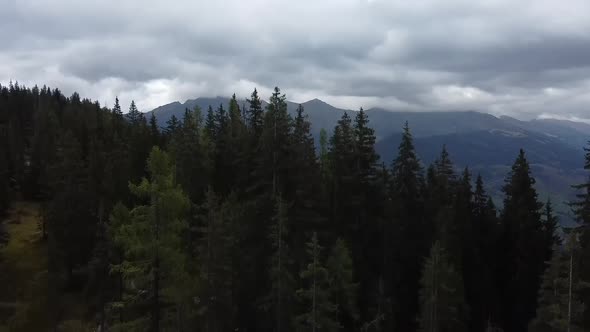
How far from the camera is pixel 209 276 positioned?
28.6m

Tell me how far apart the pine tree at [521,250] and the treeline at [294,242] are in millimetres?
140

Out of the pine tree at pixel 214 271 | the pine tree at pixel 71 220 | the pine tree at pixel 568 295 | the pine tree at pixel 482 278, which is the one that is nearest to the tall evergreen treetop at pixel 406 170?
the pine tree at pixel 482 278

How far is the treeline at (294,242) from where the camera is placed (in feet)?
91.7

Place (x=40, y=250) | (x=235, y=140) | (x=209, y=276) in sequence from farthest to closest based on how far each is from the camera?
1. (x=40, y=250)
2. (x=235, y=140)
3. (x=209, y=276)

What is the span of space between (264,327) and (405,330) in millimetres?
15187

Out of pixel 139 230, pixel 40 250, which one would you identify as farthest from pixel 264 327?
pixel 40 250

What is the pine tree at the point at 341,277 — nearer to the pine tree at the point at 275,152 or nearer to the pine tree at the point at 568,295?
the pine tree at the point at 275,152

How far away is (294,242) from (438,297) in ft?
34.8

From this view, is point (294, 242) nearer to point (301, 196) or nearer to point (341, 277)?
point (301, 196)

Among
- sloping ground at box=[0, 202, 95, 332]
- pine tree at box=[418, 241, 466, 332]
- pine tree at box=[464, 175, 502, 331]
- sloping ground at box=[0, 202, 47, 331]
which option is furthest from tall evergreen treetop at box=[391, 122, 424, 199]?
sloping ground at box=[0, 202, 47, 331]

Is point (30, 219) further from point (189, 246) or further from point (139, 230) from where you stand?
point (139, 230)

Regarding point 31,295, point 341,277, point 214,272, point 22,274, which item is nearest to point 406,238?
point 341,277

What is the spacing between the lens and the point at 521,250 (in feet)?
146

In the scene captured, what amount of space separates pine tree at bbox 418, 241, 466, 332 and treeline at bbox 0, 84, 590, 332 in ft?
0.56
